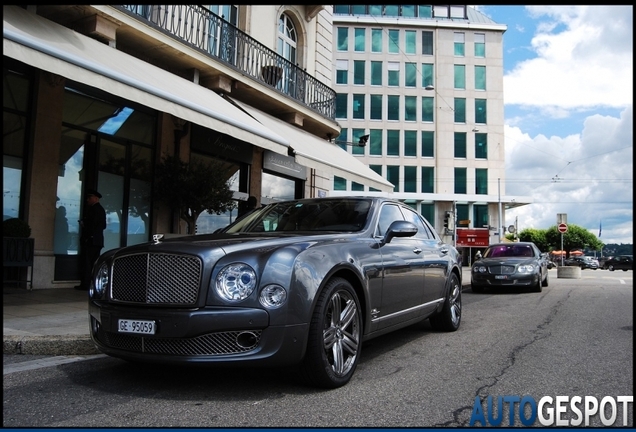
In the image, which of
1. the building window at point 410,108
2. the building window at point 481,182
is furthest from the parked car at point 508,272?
the building window at point 410,108

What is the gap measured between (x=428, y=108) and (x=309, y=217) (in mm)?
50978

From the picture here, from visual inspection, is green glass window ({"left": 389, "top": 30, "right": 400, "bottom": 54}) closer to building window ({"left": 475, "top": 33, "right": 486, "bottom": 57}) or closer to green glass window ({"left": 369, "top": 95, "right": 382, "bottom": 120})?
green glass window ({"left": 369, "top": 95, "right": 382, "bottom": 120})

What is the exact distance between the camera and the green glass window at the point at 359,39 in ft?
177

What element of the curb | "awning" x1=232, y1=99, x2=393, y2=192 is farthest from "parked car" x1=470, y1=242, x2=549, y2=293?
the curb

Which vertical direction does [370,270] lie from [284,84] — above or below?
below

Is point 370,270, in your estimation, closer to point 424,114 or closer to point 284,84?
point 284,84

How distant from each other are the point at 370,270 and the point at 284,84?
1153cm

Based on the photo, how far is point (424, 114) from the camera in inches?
2132

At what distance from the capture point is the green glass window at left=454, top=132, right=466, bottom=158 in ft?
176

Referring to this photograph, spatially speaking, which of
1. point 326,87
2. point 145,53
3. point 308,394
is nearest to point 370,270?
point 308,394

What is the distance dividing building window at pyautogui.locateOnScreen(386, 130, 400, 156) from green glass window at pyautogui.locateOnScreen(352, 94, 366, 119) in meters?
3.26

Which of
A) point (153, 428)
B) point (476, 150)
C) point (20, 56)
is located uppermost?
point (476, 150)

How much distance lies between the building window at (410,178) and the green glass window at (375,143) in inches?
125

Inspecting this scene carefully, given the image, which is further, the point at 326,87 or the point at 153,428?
the point at 326,87
